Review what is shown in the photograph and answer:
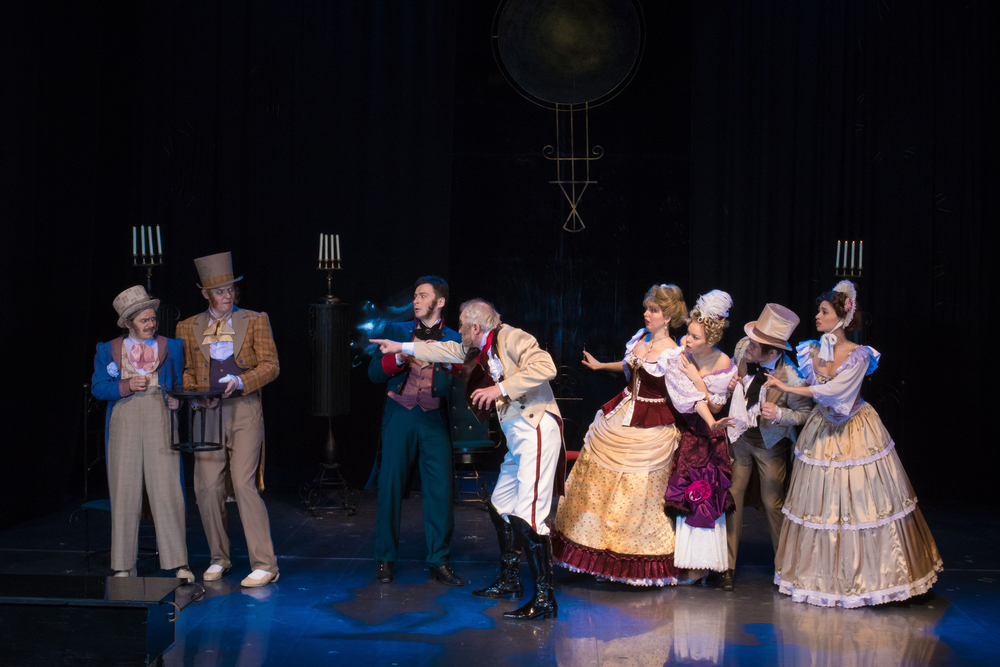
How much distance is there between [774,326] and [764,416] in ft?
1.50

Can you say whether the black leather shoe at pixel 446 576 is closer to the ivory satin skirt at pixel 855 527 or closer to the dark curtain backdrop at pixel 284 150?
the ivory satin skirt at pixel 855 527

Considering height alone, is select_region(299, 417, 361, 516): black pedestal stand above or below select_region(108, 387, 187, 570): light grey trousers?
below

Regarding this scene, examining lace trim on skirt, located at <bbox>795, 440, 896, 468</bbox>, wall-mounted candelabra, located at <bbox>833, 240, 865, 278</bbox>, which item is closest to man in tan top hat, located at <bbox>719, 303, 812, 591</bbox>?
lace trim on skirt, located at <bbox>795, 440, 896, 468</bbox>

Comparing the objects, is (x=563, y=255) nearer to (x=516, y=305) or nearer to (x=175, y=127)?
(x=516, y=305)

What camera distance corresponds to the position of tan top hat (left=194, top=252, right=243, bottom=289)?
4.49 meters

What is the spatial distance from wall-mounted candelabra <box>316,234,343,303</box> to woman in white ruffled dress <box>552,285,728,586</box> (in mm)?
2417

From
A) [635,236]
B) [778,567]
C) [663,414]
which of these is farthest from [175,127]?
[778,567]

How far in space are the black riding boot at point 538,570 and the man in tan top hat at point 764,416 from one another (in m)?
1.01

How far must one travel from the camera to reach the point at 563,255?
691 centimetres

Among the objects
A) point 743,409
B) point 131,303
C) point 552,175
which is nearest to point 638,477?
point 743,409

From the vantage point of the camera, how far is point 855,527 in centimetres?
429

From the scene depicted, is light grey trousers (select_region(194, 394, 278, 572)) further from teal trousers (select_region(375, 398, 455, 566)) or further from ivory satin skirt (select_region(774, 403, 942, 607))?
ivory satin skirt (select_region(774, 403, 942, 607))

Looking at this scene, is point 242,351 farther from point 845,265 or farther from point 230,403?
point 845,265

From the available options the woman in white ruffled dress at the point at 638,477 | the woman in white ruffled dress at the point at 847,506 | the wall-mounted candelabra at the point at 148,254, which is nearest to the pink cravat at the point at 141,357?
the wall-mounted candelabra at the point at 148,254
